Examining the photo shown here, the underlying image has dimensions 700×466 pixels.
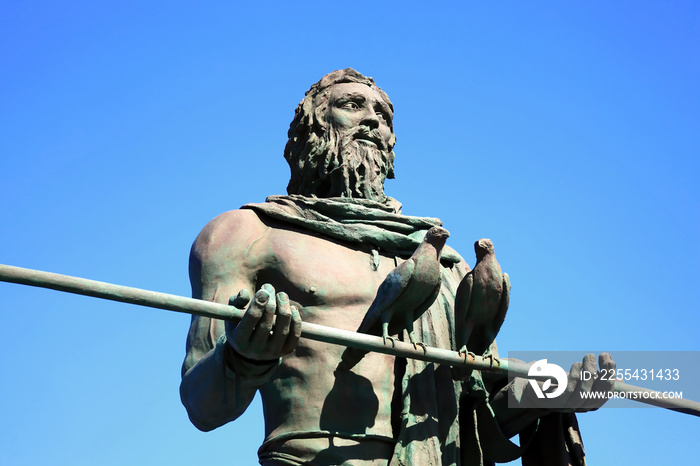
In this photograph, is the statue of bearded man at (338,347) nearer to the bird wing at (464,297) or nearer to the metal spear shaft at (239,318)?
the metal spear shaft at (239,318)

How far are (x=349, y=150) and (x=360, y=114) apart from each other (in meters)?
0.37

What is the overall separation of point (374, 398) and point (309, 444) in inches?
20.6

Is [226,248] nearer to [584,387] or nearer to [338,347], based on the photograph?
[338,347]

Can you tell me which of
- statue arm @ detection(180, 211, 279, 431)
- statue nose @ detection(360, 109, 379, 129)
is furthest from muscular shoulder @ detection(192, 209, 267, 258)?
statue nose @ detection(360, 109, 379, 129)

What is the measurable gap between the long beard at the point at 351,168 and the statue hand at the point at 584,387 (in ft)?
6.57

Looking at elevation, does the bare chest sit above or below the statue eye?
below

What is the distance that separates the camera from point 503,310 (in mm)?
8344

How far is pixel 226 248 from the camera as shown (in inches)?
353

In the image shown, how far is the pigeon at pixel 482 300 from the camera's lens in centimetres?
820

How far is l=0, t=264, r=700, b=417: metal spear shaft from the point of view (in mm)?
Result: 6832

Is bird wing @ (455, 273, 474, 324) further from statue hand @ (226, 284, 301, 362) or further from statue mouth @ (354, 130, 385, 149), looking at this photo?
statue mouth @ (354, 130, 385, 149)

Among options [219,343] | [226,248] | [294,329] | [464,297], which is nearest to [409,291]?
[464,297]

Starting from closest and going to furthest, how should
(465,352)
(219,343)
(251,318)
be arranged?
(251,318)
(219,343)
(465,352)

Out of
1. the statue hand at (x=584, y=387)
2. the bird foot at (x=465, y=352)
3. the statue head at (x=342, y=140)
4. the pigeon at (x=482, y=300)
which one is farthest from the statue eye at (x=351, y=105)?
the statue hand at (x=584, y=387)
